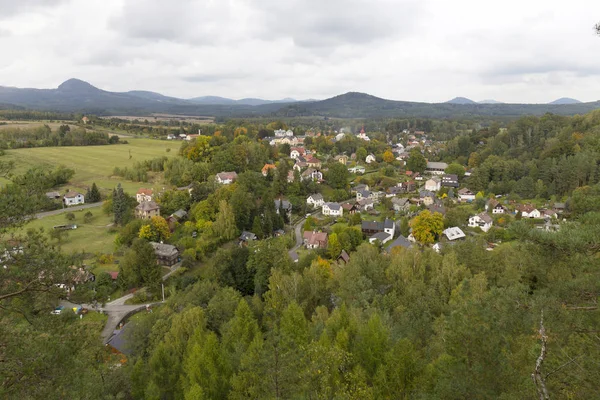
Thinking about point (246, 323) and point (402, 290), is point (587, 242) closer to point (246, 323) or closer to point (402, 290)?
point (246, 323)

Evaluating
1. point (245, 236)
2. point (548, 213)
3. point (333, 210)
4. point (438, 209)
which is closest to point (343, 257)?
point (245, 236)

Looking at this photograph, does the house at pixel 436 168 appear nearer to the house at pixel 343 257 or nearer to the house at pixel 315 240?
the house at pixel 315 240

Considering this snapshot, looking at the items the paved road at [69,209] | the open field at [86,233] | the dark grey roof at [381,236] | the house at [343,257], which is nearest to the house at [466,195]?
the dark grey roof at [381,236]

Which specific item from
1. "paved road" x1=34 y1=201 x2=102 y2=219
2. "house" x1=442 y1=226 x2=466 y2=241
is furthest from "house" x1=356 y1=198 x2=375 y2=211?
"paved road" x1=34 y1=201 x2=102 y2=219

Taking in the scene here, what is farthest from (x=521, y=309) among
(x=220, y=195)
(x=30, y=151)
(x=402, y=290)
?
(x=30, y=151)

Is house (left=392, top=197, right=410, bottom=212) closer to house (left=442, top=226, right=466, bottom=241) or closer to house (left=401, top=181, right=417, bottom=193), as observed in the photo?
house (left=401, top=181, right=417, bottom=193)

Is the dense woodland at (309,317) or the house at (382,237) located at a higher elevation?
the dense woodland at (309,317)
